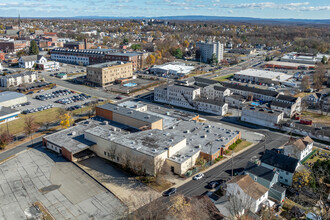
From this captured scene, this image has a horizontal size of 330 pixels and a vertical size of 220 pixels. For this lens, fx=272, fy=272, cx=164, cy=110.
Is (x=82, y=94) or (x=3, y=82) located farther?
(x=3, y=82)

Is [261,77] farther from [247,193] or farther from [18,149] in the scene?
[18,149]

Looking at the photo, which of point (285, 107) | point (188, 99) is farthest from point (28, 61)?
point (285, 107)

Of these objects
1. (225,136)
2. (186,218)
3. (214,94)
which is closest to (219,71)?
(214,94)

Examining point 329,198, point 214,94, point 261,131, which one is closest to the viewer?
point 329,198

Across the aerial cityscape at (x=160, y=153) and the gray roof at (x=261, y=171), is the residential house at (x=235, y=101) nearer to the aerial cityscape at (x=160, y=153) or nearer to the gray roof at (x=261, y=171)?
the aerial cityscape at (x=160, y=153)

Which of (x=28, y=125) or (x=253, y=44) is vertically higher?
(x=253, y=44)

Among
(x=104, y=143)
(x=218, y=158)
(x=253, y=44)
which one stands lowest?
(x=218, y=158)

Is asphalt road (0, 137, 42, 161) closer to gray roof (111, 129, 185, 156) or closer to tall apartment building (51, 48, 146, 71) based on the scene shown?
gray roof (111, 129, 185, 156)

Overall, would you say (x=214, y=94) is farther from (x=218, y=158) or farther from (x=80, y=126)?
(x=80, y=126)
